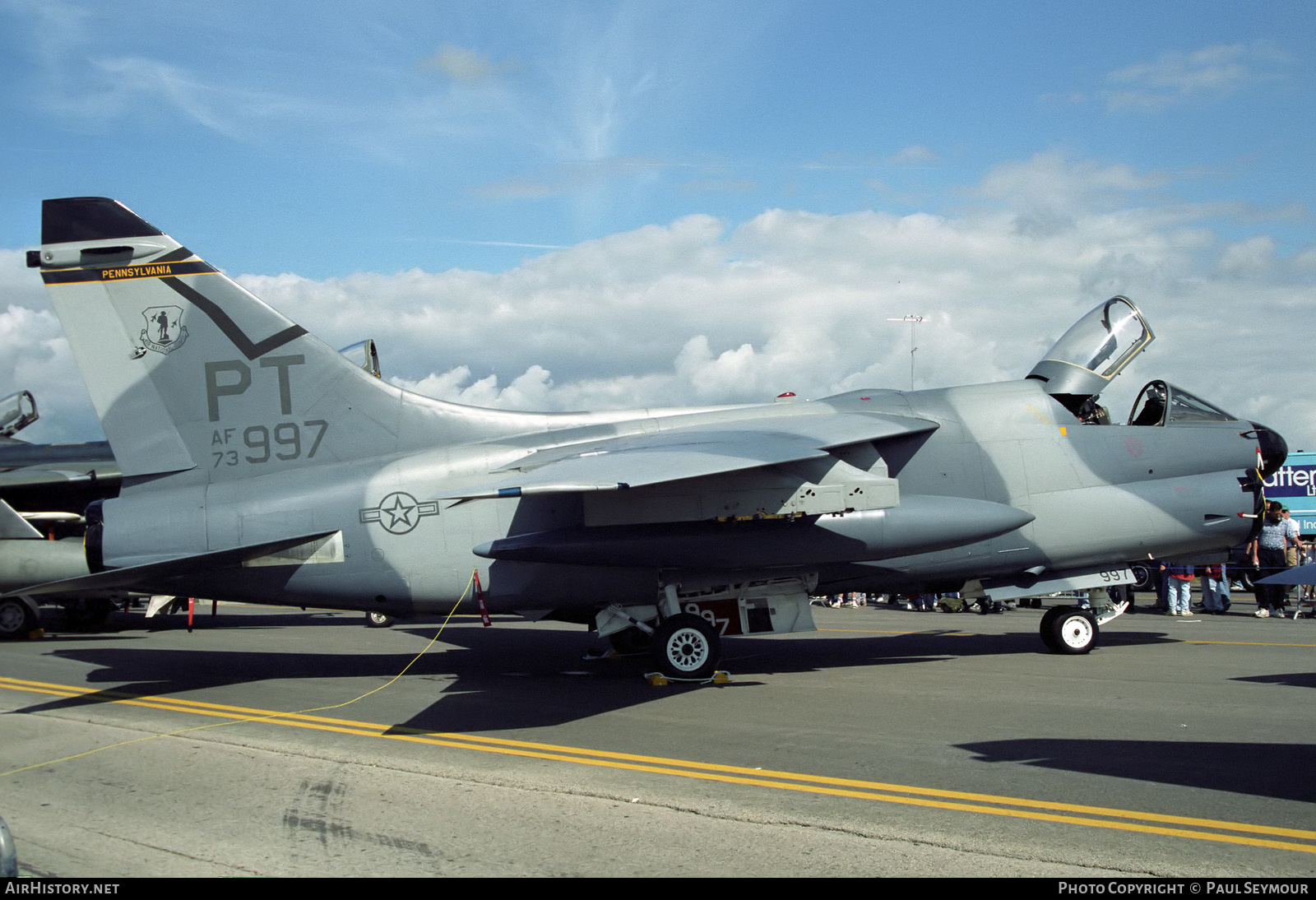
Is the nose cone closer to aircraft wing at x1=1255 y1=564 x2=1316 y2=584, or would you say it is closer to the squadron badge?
aircraft wing at x1=1255 y1=564 x2=1316 y2=584

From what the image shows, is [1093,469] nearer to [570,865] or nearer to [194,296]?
[570,865]

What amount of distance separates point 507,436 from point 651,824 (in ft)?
21.4

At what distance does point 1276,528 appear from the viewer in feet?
63.9

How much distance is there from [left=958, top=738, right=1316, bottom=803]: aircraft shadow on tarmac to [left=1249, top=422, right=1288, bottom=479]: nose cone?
622cm

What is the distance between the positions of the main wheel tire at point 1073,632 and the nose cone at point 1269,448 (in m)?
2.88

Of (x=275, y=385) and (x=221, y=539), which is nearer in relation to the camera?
(x=221, y=539)

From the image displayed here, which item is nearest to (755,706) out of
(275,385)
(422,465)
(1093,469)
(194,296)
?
(422,465)

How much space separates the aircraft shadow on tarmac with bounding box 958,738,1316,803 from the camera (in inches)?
238

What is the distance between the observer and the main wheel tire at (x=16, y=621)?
17.4 meters

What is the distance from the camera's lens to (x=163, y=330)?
11.1 meters

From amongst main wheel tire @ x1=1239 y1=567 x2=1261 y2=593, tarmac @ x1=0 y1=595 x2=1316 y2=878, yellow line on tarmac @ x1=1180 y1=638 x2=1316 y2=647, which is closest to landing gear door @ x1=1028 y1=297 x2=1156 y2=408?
A: tarmac @ x1=0 y1=595 x2=1316 y2=878

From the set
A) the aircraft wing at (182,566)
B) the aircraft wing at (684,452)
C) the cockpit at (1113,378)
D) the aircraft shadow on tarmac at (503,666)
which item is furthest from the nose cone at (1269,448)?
the aircraft wing at (182,566)

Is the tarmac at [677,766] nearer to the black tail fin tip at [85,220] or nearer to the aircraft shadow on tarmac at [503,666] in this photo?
the aircraft shadow on tarmac at [503,666]

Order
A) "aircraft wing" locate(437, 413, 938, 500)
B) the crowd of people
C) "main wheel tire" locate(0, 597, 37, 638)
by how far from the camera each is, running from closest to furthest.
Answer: "aircraft wing" locate(437, 413, 938, 500) → "main wheel tire" locate(0, 597, 37, 638) → the crowd of people
